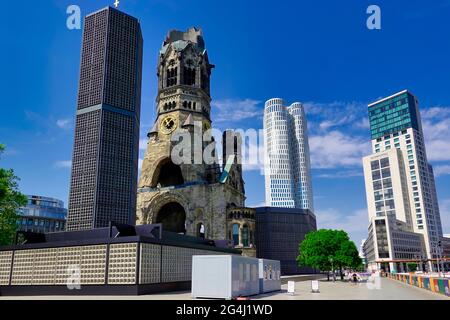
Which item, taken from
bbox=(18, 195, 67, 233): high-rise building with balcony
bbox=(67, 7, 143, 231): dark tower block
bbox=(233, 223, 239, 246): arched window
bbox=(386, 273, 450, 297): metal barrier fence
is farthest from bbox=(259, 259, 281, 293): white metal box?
bbox=(18, 195, 67, 233): high-rise building with balcony

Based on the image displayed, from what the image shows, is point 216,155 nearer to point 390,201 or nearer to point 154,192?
point 154,192

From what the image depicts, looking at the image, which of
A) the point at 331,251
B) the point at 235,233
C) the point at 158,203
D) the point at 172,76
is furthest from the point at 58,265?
the point at 172,76

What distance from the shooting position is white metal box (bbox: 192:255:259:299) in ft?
88.6

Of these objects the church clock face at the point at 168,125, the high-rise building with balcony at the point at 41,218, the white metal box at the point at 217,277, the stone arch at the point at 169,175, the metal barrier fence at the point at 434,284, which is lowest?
the metal barrier fence at the point at 434,284

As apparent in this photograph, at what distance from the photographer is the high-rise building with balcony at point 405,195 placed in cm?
16488

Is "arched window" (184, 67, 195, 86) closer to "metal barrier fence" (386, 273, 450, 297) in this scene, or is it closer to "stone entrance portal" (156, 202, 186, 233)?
"stone entrance portal" (156, 202, 186, 233)

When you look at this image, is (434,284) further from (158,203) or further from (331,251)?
(158,203)

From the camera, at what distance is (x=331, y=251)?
66688 mm

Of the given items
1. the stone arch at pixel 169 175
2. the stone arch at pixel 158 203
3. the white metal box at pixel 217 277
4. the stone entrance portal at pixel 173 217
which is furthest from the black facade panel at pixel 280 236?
the white metal box at pixel 217 277

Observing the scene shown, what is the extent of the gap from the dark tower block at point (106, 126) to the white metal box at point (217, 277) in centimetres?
5824

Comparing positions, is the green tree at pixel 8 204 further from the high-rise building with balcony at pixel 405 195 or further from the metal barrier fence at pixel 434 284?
the high-rise building with balcony at pixel 405 195
